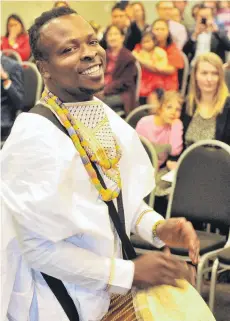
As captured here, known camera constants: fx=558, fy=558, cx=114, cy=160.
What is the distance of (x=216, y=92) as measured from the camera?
309 centimetres

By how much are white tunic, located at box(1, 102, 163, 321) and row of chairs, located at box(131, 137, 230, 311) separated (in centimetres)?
116

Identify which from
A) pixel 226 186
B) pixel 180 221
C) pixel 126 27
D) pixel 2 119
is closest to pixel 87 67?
pixel 180 221

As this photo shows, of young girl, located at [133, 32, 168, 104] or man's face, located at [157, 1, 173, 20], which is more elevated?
man's face, located at [157, 1, 173, 20]

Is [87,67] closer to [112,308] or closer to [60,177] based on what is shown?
[60,177]

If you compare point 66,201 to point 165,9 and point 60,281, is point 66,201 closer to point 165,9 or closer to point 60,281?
point 60,281

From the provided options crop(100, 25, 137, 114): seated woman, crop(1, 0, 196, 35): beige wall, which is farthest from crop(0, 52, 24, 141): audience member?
crop(1, 0, 196, 35): beige wall

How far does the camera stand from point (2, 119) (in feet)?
12.4

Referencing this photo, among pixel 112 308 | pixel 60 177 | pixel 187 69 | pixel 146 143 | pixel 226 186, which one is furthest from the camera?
pixel 187 69

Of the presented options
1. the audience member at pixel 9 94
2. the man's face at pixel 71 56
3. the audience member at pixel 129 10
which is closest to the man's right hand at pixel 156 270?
the man's face at pixel 71 56

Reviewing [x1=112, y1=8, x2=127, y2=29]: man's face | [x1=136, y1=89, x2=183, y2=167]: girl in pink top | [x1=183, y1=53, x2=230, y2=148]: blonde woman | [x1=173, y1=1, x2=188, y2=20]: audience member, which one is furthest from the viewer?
[x1=112, y1=8, x2=127, y2=29]: man's face

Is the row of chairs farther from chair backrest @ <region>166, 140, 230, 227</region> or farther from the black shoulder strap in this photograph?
the black shoulder strap

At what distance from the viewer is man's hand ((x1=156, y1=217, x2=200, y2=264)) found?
47.8 inches

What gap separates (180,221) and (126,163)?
18 centimetres

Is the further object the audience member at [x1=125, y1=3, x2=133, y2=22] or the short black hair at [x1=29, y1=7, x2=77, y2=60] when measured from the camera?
the audience member at [x1=125, y1=3, x2=133, y2=22]
